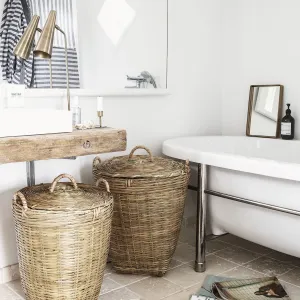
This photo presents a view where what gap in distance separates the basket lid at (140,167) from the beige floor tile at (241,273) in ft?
2.05

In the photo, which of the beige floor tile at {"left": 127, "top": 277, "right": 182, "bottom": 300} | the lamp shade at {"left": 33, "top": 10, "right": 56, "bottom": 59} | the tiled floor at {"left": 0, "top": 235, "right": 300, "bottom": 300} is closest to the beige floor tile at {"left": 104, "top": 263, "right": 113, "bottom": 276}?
the tiled floor at {"left": 0, "top": 235, "right": 300, "bottom": 300}

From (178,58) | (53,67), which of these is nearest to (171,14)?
(178,58)

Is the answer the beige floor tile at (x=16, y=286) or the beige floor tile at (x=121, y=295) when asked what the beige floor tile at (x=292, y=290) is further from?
the beige floor tile at (x=16, y=286)


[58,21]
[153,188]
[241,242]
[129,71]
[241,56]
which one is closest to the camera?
[153,188]

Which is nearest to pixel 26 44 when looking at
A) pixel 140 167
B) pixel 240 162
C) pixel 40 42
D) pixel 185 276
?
pixel 40 42

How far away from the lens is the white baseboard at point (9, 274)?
2414mm

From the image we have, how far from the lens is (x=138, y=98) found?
9.49ft

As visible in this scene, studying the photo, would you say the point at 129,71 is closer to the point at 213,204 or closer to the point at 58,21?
the point at 58,21

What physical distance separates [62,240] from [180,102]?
5.11ft

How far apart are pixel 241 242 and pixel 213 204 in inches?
24.6

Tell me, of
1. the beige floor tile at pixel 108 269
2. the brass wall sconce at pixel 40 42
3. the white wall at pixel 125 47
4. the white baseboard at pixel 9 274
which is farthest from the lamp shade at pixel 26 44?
the beige floor tile at pixel 108 269

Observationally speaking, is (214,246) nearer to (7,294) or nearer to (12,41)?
(7,294)

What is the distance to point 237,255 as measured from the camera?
280cm

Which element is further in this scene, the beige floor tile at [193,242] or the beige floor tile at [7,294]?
Answer: the beige floor tile at [193,242]
